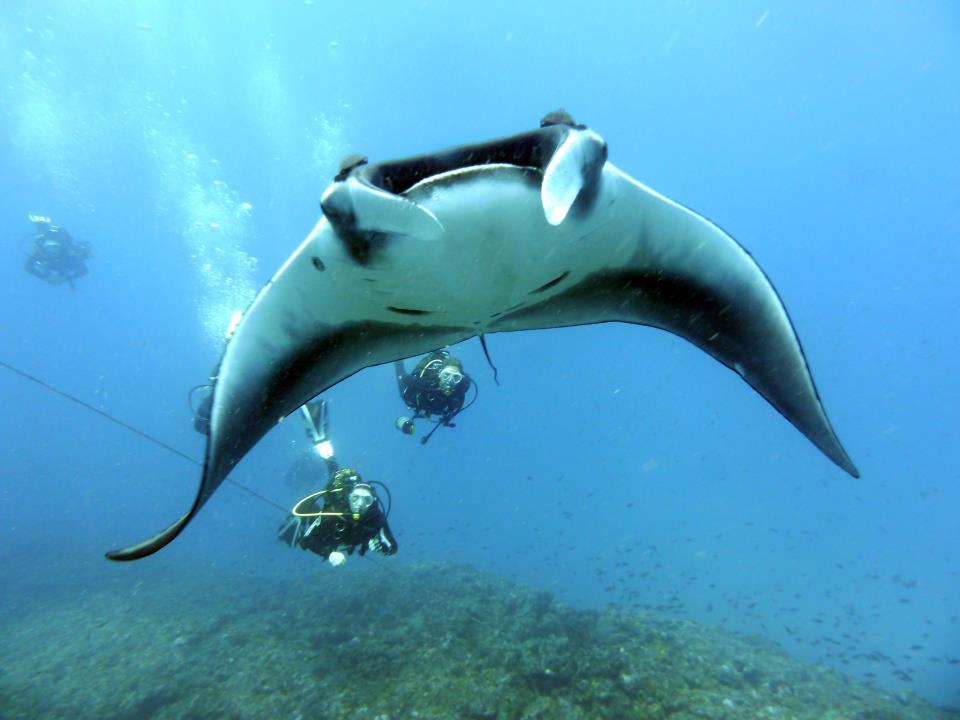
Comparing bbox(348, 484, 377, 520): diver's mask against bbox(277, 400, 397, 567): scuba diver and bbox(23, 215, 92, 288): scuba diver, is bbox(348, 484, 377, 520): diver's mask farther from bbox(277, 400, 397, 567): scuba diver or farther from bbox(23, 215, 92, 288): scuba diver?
bbox(23, 215, 92, 288): scuba diver

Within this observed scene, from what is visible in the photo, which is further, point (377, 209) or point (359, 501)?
point (359, 501)

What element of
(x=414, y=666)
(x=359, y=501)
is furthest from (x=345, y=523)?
(x=414, y=666)

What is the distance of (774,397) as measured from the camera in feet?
8.01

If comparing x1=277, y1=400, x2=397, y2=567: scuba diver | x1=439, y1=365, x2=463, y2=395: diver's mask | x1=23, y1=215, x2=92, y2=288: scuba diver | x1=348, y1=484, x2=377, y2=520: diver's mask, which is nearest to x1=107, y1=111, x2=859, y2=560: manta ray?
x1=348, y1=484, x2=377, y2=520: diver's mask

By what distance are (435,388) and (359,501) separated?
3.39 meters

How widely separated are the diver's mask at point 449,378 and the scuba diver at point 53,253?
21.0 m

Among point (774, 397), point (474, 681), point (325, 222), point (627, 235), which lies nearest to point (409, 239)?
point (325, 222)

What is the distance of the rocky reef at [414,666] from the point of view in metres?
7.25

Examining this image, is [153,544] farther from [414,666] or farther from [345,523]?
Result: [414,666]

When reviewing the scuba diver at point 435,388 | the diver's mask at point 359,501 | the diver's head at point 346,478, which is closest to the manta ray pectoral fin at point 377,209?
the diver's mask at point 359,501

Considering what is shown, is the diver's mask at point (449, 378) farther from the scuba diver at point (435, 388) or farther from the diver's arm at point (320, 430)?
the diver's arm at point (320, 430)

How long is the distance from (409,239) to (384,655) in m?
9.04

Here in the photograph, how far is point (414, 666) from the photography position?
8141mm

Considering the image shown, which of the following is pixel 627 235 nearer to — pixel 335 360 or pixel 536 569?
pixel 335 360
